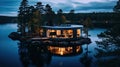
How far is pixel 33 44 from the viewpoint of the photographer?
167 feet

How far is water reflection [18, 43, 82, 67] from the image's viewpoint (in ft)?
113

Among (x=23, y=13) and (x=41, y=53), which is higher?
→ (x=23, y=13)

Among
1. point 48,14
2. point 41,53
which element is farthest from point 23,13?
point 41,53

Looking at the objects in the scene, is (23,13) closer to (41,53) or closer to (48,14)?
(48,14)

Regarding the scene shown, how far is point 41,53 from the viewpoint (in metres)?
42.0

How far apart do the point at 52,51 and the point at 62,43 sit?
651 cm

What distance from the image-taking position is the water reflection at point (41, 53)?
113ft

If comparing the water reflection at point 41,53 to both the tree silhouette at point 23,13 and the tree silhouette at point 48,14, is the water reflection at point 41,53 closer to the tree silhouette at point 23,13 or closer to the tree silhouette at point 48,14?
the tree silhouette at point 23,13

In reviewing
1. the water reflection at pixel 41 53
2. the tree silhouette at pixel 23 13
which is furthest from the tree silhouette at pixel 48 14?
the water reflection at pixel 41 53

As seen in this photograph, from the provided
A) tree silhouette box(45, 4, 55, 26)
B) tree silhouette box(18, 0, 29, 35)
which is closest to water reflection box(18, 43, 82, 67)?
tree silhouette box(18, 0, 29, 35)

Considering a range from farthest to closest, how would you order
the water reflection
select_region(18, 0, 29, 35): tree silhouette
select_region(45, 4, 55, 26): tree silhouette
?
select_region(45, 4, 55, 26): tree silhouette < select_region(18, 0, 29, 35): tree silhouette < the water reflection

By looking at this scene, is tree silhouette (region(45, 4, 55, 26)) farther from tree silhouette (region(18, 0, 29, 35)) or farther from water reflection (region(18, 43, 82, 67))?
water reflection (region(18, 43, 82, 67))

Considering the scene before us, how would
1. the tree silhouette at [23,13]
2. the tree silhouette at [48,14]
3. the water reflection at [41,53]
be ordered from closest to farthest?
the water reflection at [41,53] → the tree silhouette at [23,13] → the tree silhouette at [48,14]

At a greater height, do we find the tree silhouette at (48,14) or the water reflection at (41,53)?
the tree silhouette at (48,14)
